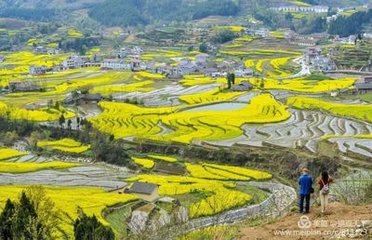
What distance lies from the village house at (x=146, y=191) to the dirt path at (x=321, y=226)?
9.97m

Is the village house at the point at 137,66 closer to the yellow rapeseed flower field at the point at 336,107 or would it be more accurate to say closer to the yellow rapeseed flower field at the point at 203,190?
the yellow rapeseed flower field at the point at 336,107

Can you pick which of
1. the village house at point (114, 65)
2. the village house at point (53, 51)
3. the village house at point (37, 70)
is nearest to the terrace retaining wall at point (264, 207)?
the village house at point (37, 70)

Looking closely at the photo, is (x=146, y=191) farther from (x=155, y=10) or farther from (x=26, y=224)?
(x=155, y=10)

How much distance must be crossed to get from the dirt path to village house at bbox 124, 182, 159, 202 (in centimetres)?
997

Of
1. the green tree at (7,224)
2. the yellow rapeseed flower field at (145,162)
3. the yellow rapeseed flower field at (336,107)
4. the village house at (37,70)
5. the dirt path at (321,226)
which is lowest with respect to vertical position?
the village house at (37,70)

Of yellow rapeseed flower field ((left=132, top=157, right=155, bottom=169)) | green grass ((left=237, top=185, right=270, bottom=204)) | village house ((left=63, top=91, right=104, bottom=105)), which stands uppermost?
green grass ((left=237, top=185, right=270, bottom=204))

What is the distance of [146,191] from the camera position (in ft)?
59.4

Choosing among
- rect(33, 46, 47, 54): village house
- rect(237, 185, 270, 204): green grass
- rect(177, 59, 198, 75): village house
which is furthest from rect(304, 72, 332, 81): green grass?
rect(33, 46, 47, 54): village house

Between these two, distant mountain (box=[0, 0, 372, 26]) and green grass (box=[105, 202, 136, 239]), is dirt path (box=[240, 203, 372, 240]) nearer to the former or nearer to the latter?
green grass (box=[105, 202, 136, 239])

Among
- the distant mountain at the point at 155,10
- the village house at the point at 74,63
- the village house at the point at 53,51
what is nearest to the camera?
the village house at the point at 74,63

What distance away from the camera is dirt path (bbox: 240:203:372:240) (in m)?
7.12

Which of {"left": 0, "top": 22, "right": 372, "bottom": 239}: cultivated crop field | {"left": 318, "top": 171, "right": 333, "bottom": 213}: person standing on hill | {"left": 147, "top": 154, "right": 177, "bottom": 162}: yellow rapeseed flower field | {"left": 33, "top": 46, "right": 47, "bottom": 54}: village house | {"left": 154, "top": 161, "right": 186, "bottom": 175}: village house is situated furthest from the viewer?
{"left": 33, "top": 46, "right": 47, "bottom": 54}: village house

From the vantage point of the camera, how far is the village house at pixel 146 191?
18.0 meters

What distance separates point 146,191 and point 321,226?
10967 millimetres
